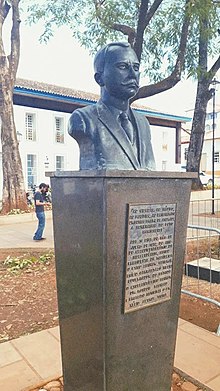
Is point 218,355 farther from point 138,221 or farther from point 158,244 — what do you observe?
point 138,221

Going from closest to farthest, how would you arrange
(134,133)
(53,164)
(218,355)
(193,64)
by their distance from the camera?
(134,133), (218,355), (193,64), (53,164)

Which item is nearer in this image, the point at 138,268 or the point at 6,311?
the point at 138,268

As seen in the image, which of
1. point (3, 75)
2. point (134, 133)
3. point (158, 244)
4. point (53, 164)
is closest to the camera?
point (158, 244)

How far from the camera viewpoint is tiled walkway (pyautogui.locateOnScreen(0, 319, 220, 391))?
2.46 m

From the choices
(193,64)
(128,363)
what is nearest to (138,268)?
(128,363)

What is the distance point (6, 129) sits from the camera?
1120 centimetres

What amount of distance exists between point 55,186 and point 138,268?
2.42 ft

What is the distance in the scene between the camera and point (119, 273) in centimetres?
198

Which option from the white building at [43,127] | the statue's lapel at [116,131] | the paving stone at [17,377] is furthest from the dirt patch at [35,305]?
the white building at [43,127]

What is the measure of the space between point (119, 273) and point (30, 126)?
60.8 feet

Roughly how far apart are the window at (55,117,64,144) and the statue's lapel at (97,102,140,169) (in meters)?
18.5

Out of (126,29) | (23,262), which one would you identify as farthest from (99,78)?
(126,29)

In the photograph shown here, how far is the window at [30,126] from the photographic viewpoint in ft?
62.8

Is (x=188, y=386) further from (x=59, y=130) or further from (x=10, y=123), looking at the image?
(x=59, y=130)
